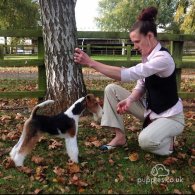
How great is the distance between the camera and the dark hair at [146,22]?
4270 millimetres

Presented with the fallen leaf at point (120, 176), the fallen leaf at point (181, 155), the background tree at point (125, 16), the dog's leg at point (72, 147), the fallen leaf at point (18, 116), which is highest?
the background tree at point (125, 16)

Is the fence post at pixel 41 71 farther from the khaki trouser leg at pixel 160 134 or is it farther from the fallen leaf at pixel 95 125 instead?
the khaki trouser leg at pixel 160 134

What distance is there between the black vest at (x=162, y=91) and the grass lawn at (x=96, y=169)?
63 cm

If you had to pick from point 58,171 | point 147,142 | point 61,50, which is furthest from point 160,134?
point 61,50

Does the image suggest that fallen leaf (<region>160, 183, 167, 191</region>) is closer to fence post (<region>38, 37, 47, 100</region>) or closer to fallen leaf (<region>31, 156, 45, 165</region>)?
fallen leaf (<region>31, 156, 45, 165</region>)

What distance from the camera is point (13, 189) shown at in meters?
3.76

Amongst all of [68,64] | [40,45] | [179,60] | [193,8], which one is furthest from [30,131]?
[193,8]

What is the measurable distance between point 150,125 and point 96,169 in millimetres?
830

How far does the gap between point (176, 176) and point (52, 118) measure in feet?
4.90

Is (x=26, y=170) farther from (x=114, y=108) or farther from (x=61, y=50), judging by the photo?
(x=61, y=50)

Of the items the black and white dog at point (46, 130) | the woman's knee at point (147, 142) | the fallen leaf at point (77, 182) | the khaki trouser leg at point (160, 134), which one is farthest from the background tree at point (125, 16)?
the fallen leaf at point (77, 182)

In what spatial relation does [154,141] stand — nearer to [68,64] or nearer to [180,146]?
[180,146]

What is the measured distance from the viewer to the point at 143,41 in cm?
434

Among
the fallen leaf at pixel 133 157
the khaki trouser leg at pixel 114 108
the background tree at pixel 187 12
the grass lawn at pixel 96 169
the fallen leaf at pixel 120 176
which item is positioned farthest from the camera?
the background tree at pixel 187 12
